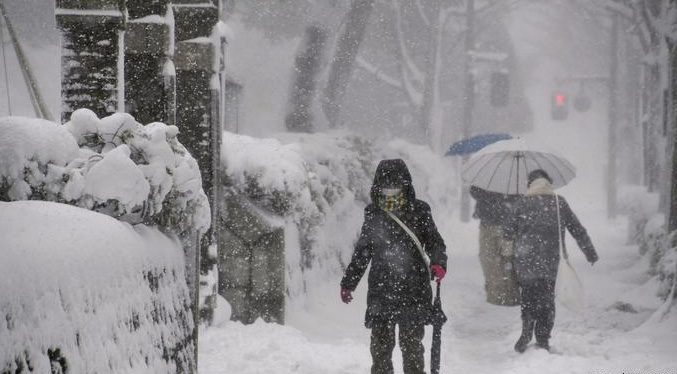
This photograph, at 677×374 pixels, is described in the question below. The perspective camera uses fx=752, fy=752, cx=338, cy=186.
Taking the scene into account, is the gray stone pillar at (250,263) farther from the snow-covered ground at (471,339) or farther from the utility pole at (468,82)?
the utility pole at (468,82)

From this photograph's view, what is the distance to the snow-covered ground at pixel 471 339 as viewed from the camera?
257 inches

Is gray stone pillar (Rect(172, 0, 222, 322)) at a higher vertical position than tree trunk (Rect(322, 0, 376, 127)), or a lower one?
lower

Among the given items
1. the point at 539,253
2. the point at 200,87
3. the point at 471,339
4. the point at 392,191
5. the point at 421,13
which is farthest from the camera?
the point at 421,13

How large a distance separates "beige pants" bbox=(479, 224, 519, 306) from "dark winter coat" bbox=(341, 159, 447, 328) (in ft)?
16.2

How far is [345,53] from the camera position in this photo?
67.0 feet

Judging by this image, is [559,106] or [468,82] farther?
[559,106]

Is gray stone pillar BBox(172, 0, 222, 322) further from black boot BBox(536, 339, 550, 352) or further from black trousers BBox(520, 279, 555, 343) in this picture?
black boot BBox(536, 339, 550, 352)

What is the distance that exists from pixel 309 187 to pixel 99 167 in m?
6.37

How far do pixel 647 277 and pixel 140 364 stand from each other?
10554 millimetres

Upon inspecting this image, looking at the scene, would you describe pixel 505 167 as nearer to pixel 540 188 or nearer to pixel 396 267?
pixel 540 188

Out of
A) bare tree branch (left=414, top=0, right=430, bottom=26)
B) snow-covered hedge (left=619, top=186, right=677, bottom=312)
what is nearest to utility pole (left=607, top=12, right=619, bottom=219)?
snow-covered hedge (left=619, top=186, right=677, bottom=312)

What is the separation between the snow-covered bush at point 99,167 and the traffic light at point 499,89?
19385mm

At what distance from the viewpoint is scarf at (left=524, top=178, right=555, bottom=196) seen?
288 inches

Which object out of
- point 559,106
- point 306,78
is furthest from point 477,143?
A: point 559,106
